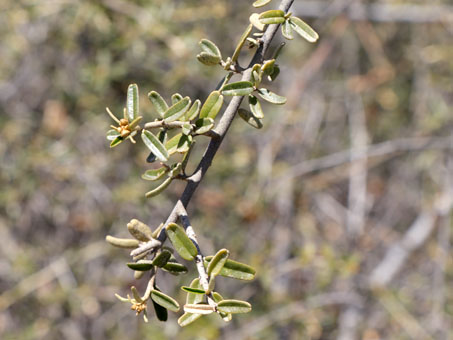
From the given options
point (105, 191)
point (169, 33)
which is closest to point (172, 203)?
point (105, 191)

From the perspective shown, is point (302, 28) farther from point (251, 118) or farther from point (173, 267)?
point (173, 267)

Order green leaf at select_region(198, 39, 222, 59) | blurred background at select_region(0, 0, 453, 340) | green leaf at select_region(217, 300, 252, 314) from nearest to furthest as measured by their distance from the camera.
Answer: green leaf at select_region(217, 300, 252, 314) < green leaf at select_region(198, 39, 222, 59) < blurred background at select_region(0, 0, 453, 340)

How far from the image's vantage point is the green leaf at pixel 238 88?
2.08 feet

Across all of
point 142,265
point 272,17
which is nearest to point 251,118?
point 272,17

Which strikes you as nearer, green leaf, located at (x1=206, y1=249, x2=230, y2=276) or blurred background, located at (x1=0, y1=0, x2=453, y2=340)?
green leaf, located at (x1=206, y1=249, x2=230, y2=276)

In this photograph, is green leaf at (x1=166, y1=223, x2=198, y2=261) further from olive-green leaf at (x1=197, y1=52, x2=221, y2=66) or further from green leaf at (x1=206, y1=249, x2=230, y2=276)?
olive-green leaf at (x1=197, y1=52, x2=221, y2=66)

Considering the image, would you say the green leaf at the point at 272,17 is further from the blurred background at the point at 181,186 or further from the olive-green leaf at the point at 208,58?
the blurred background at the point at 181,186

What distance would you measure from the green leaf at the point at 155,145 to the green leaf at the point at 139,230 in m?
0.08

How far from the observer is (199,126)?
0.65 metres

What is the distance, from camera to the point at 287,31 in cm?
66

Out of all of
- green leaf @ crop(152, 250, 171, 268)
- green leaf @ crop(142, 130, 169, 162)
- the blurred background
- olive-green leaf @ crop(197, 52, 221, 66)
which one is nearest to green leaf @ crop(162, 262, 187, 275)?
Answer: green leaf @ crop(152, 250, 171, 268)

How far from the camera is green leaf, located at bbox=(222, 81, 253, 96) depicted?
0.63 m

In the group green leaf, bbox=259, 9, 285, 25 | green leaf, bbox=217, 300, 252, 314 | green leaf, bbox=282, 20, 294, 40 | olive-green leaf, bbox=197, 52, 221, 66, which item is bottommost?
green leaf, bbox=217, 300, 252, 314

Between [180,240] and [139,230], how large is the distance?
53 mm
